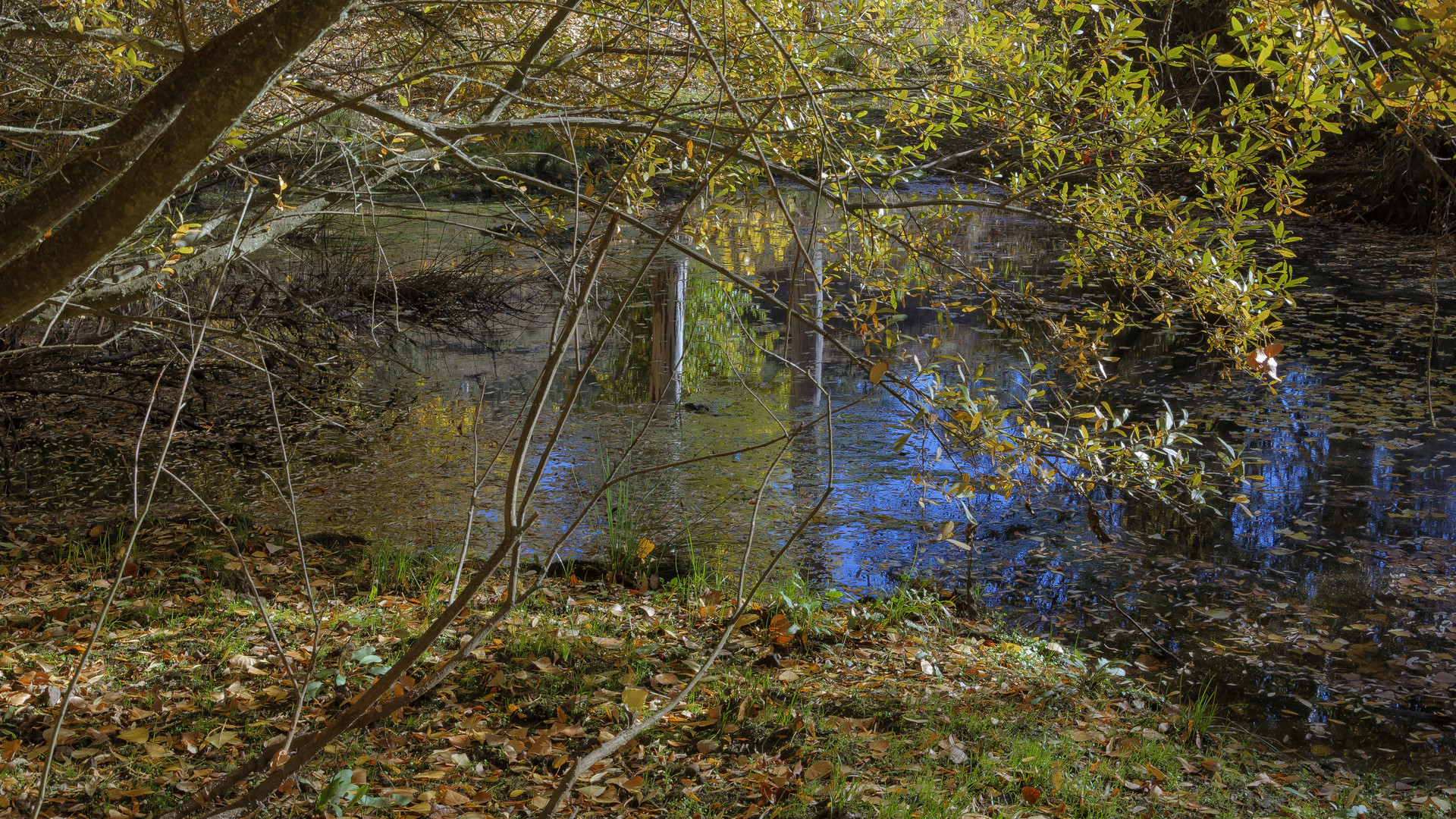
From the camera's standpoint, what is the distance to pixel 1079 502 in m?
6.05

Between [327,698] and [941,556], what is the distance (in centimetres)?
326

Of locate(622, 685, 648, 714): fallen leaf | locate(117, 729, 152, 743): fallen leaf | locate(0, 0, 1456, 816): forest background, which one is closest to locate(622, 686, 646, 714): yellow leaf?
locate(622, 685, 648, 714): fallen leaf

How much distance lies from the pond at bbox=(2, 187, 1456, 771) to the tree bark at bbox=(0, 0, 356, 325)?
80 centimetres

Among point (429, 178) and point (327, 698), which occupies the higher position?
point (429, 178)

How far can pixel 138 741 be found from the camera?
2.95m

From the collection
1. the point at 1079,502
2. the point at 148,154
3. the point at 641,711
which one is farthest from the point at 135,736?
the point at 1079,502

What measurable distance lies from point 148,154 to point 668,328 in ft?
29.8

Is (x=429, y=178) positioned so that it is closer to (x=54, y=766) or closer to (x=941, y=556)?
(x=941, y=556)

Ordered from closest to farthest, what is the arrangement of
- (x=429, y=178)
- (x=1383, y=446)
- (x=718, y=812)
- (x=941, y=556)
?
1. (x=718, y=812)
2. (x=941, y=556)
3. (x=1383, y=446)
4. (x=429, y=178)

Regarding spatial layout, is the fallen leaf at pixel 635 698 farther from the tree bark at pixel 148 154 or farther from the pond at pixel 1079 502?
the tree bark at pixel 148 154

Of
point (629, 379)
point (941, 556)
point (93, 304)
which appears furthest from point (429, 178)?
point (941, 556)

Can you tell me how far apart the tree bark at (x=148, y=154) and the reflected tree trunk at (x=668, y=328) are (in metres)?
5.35

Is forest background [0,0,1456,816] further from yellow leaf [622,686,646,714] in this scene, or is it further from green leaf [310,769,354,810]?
yellow leaf [622,686,646,714]

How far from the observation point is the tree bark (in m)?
1.65
